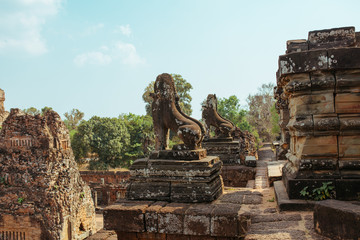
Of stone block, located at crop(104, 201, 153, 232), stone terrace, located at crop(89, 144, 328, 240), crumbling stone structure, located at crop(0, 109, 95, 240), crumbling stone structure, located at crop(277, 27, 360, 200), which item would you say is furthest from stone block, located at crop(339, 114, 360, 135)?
crumbling stone structure, located at crop(0, 109, 95, 240)

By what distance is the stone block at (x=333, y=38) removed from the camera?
12.8ft

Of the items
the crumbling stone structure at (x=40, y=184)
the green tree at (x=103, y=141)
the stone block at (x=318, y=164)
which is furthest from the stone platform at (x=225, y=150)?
the green tree at (x=103, y=141)

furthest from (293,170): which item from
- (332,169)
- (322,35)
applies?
(322,35)

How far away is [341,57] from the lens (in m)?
3.26

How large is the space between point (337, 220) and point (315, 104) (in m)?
1.46

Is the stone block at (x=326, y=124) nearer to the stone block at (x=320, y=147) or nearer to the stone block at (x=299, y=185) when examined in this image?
the stone block at (x=320, y=147)

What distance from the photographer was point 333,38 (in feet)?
13.0

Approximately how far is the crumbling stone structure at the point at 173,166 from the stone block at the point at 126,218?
1.14 ft

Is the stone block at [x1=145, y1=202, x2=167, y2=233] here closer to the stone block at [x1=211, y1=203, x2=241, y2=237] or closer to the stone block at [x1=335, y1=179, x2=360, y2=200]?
the stone block at [x1=211, y1=203, x2=241, y2=237]

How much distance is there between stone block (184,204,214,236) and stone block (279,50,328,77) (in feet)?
5.85

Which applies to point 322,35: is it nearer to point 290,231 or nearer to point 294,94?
point 294,94

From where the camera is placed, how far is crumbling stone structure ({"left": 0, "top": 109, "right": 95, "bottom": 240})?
35.6 ft

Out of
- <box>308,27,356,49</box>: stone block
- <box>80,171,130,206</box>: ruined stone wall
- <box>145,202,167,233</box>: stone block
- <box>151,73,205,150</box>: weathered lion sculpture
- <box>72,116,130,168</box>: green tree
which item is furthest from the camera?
<box>72,116,130,168</box>: green tree

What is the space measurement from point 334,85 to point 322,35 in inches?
41.8
